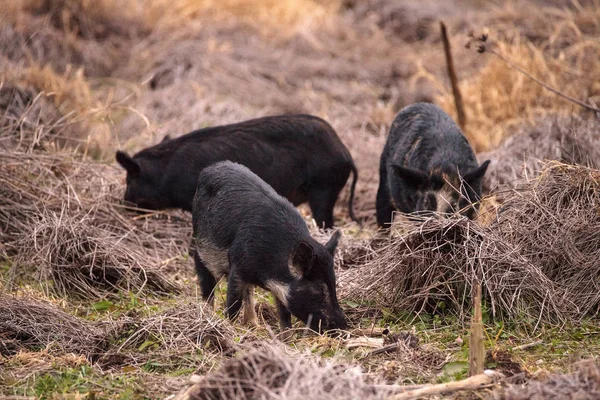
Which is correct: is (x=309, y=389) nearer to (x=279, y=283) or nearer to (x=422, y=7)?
(x=279, y=283)

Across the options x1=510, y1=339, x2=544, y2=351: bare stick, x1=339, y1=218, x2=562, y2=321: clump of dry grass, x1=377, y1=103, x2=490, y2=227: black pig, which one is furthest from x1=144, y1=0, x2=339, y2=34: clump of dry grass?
x1=510, y1=339, x2=544, y2=351: bare stick

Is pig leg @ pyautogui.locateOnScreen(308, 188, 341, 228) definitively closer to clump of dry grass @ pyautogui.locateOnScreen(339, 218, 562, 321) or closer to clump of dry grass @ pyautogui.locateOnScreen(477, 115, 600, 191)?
clump of dry grass @ pyautogui.locateOnScreen(477, 115, 600, 191)

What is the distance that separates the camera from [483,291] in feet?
23.3

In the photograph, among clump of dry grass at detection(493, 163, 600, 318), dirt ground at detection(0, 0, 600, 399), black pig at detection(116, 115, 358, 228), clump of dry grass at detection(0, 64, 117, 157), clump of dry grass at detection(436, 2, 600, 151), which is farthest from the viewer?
clump of dry grass at detection(436, 2, 600, 151)

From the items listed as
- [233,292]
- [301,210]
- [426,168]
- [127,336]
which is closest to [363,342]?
[233,292]

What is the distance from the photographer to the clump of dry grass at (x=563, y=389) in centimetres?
475

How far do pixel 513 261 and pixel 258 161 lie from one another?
356 centimetres

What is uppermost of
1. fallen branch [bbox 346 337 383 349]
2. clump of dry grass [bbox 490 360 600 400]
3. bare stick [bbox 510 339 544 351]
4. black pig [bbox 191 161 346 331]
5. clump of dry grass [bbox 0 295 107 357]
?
clump of dry grass [bbox 490 360 600 400]

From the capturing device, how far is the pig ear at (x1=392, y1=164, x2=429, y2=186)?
8.69 metres

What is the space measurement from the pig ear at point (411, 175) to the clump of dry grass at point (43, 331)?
323 centimetres

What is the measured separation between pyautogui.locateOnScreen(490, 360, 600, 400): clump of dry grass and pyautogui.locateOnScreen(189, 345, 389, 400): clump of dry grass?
0.67 meters

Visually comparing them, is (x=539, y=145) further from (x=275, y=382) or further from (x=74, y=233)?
(x=275, y=382)

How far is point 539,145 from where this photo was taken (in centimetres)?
1164

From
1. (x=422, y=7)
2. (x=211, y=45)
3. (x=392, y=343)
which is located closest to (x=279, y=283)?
(x=392, y=343)
